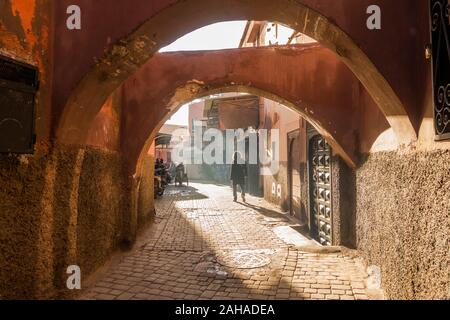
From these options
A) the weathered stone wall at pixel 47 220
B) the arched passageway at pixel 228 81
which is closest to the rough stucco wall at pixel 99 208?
the weathered stone wall at pixel 47 220

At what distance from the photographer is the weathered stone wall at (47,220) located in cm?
255

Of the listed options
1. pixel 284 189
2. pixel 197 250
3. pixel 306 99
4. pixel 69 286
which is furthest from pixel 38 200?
pixel 284 189

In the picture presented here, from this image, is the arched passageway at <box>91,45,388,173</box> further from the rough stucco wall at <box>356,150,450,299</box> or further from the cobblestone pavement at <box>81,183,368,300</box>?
the rough stucco wall at <box>356,150,450,299</box>

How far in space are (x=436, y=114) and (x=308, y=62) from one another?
3.63 meters

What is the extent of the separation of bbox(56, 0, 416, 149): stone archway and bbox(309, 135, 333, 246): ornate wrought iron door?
3074 millimetres

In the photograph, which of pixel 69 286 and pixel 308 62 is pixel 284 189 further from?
pixel 69 286

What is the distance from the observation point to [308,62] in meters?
5.72

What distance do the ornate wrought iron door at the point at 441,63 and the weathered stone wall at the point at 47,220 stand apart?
135 inches

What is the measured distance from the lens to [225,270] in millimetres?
4535

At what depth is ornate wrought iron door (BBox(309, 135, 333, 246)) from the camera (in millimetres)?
6161

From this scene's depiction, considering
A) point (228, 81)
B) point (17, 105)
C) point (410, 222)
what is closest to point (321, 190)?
point (228, 81)

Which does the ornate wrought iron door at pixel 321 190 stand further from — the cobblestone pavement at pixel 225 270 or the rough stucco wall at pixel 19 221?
the rough stucco wall at pixel 19 221

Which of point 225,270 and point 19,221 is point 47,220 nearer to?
point 19,221

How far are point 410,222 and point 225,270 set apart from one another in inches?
104
